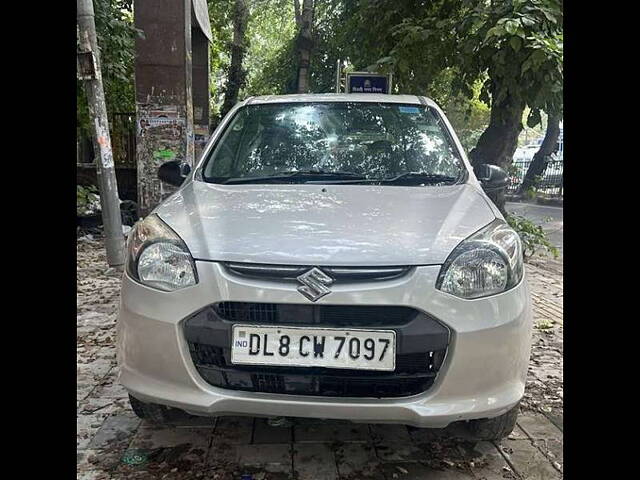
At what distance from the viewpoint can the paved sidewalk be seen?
2.34 m

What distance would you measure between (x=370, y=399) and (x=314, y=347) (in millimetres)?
280

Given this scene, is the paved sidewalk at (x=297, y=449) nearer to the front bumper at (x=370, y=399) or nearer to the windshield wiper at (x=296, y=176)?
the front bumper at (x=370, y=399)

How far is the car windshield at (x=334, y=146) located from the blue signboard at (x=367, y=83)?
3795 mm

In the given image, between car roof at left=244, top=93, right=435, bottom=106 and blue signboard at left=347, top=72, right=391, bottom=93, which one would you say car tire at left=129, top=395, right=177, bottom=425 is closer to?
car roof at left=244, top=93, right=435, bottom=106

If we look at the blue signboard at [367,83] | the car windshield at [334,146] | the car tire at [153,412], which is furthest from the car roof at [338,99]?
the blue signboard at [367,83]

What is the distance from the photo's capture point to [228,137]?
3.29 m

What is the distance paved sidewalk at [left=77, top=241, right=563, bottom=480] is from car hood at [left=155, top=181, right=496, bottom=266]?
0.93 meters

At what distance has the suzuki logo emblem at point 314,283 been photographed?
197 centimetres

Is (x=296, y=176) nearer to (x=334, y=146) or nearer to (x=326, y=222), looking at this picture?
(x=334, y=146)

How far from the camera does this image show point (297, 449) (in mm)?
2502

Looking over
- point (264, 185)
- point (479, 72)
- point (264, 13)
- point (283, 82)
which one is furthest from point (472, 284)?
point (264, 13)

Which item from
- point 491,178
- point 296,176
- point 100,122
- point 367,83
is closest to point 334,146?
point 296,176

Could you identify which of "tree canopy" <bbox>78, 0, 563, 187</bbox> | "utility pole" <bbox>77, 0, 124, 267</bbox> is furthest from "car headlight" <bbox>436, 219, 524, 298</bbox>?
"utility pole" <bbox>77, 0, 124, 267</bbox>

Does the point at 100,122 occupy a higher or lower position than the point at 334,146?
higher
